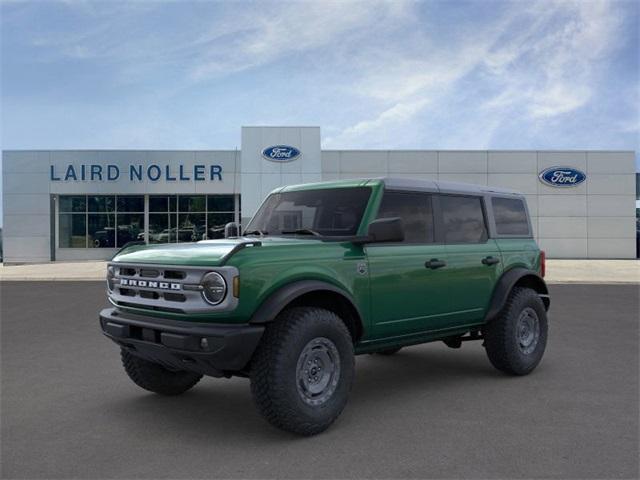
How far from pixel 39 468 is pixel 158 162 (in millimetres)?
26643

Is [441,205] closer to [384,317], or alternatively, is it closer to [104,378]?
[384,317]

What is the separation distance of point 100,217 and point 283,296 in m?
28.4

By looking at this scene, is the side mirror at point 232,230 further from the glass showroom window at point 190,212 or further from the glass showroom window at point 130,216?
the glass showroom window at point 130,216

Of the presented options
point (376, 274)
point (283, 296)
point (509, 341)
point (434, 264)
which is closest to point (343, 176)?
point (509, 341)

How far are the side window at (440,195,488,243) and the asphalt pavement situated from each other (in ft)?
4.95

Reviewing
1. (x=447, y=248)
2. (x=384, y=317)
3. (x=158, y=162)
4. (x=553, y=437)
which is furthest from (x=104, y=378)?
(x=158, y=162)

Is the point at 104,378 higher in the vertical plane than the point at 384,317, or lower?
lower

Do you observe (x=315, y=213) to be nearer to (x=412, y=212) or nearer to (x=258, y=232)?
(x=258, y=232)

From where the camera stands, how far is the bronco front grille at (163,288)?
4059 mm

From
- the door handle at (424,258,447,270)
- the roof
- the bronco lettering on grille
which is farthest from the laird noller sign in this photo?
the bronco lettering on grille

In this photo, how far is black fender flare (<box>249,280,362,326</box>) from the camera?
4.05m

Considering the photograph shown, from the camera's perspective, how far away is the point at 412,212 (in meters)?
5.47

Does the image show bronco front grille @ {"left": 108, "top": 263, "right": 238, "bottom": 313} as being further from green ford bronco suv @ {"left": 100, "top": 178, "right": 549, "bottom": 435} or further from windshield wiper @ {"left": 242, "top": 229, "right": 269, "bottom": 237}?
windshield wiper @ {"left": 242, "top": 229, "right": 269, "bottom": 237}

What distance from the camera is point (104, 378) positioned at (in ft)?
20.2
